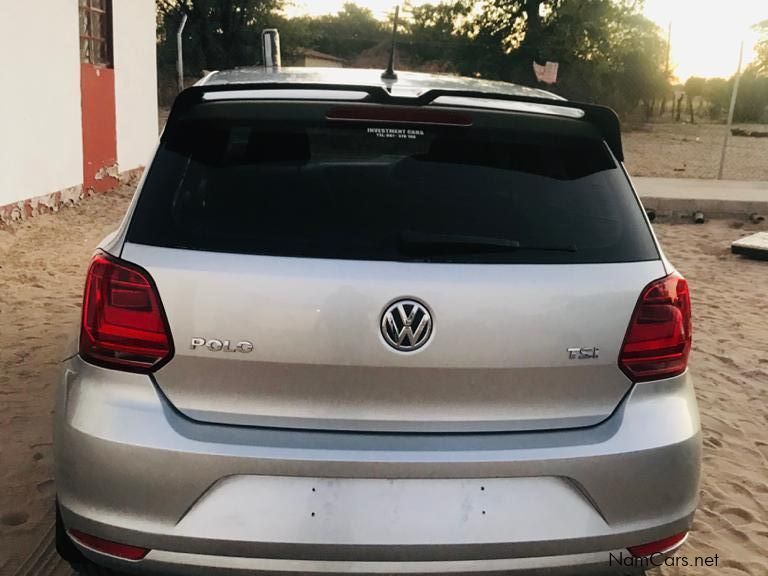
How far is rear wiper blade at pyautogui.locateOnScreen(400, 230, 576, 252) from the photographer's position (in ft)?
6.66

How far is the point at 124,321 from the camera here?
203cm

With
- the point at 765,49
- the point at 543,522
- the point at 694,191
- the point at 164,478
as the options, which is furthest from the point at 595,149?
the point at 765,49

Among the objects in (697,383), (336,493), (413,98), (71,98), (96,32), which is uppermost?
(96,32)

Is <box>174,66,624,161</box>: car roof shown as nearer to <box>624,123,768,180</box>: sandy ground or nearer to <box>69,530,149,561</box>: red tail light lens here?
<box>69,530,149,561</box>: red tail light lens

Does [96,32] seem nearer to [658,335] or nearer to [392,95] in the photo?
[392,95]

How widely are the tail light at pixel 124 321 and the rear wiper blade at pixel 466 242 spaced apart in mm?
621

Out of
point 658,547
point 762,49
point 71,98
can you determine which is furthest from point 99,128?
point 762,49

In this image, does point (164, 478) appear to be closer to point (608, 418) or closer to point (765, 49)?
point (608, 418)

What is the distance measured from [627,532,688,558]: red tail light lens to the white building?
8390 millimetres

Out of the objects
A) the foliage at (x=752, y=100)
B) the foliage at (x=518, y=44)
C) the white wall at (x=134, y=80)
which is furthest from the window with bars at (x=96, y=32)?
the foliage at (x=752, y=100)

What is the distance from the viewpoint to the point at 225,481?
1921 mm

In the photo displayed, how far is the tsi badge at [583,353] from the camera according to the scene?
6.68ft

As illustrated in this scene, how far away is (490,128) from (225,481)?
1.10 metres

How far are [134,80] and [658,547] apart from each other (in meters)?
13.3
